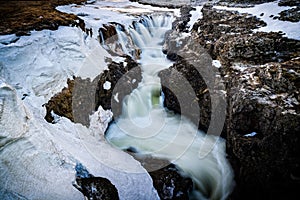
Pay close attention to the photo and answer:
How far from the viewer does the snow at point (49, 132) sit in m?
2.99

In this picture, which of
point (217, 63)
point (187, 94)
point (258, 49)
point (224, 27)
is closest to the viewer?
point (258, 49)

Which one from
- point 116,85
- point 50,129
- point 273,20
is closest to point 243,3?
point 273,20

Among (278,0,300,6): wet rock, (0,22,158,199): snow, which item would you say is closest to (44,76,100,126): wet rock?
(0,22,158,199): snow

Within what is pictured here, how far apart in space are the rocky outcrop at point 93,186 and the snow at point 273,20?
616 centimetres

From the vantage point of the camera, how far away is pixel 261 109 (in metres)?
4.25

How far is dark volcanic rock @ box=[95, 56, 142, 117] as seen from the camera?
6961 mm

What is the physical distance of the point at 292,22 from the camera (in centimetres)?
704

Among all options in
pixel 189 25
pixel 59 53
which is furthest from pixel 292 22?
pixel 59 53

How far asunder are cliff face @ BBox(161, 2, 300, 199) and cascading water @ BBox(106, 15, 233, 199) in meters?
0.34

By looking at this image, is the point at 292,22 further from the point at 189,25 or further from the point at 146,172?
the point at 146,172

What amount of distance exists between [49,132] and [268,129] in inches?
168

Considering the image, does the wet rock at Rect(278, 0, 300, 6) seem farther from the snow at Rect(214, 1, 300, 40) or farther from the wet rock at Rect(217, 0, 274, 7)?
the wet rock at Rect(217, 0, 274, 7)

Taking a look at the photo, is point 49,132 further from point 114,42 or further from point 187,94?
point 114,42

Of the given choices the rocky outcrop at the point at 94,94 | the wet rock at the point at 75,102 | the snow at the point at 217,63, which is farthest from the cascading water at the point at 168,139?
the snow at the point at 217,63
